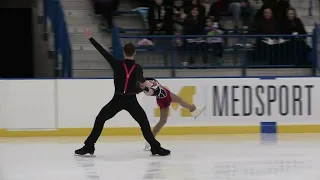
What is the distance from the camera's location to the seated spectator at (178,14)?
14.8m

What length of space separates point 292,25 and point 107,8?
148 inches

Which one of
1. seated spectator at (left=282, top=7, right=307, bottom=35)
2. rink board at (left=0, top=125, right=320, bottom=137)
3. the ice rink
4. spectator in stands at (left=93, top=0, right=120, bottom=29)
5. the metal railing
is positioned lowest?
rink board at (left=0, top=125, right=320, bottom=137)

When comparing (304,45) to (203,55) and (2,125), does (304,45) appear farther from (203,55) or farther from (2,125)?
(2,125)

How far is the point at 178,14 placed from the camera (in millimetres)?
15031

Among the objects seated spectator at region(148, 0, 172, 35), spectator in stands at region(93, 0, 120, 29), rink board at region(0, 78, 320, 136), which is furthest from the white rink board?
spectator in stands at region(93, 0, 120, 29)

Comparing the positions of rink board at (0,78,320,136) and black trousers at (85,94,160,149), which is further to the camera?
rink board at (0,78,320,136)

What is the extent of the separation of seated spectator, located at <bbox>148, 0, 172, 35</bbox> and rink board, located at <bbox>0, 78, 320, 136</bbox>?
225 centimetres

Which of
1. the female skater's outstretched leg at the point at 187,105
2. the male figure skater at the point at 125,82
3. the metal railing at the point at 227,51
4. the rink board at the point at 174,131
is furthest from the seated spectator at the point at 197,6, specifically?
the male figure skater at the point at 125,82

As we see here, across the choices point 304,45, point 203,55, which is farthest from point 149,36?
point 304,45

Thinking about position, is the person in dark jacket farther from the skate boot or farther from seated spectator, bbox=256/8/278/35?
the skate boot

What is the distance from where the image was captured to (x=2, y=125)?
1234 cm

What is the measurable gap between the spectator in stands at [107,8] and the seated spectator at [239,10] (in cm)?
240

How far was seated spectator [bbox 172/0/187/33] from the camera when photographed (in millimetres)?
14811

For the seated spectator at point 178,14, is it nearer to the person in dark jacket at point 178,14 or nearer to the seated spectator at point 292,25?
the person in dark jacket at point 178,14
